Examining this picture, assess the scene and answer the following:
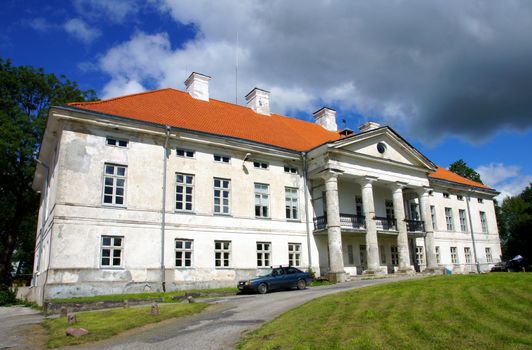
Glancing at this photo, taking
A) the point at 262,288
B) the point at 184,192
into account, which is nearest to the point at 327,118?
the point at 184,192

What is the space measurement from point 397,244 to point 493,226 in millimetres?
16265

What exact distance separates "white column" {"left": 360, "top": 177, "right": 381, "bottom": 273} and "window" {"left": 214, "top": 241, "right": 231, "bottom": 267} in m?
9.37

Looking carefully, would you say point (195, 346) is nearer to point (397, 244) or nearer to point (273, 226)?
point (273, 226)

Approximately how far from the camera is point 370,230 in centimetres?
2830

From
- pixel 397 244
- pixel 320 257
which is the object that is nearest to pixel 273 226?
pixel 320 257

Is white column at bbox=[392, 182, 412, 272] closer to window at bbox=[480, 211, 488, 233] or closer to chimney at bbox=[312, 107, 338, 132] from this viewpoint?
chimney at bbox=[312, 107, 338, 132]

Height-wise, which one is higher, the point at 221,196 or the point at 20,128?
the point at 20,128

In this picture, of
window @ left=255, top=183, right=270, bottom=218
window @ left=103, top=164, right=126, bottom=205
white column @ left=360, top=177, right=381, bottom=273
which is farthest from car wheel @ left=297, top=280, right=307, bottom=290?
window @ left=103, top=164, right=126, bottom=205

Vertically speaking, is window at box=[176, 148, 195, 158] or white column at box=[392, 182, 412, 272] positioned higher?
window at box=[176, 148, 195, 158]

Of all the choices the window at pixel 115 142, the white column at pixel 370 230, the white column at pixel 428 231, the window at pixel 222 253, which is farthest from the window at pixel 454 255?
the window at pixel 115 142

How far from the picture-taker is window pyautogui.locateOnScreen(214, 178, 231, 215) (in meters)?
24.9

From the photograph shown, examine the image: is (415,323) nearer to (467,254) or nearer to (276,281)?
(276,281)

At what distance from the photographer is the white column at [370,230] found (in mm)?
27763

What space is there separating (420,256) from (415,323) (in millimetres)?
28524
